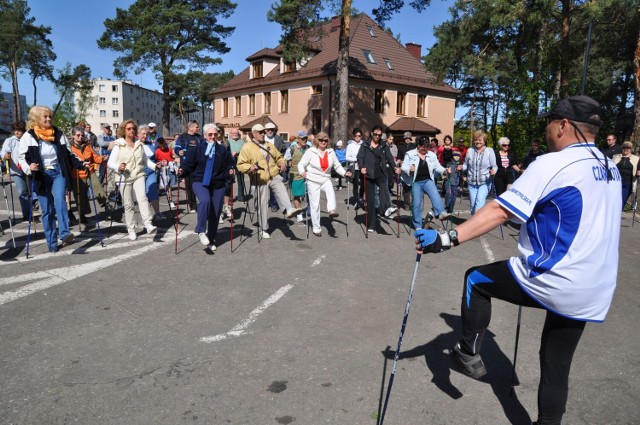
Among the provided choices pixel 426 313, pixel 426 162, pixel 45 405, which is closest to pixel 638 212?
pixel 426 162

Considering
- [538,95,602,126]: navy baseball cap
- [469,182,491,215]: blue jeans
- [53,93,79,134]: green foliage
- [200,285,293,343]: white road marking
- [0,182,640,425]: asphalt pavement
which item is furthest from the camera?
[53,93,79,134]: green foliage

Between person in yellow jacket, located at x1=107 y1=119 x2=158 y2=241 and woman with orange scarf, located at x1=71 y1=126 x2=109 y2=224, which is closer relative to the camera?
person in yellow jacket, located at x1=107 y1=119 x2=158 y2=241

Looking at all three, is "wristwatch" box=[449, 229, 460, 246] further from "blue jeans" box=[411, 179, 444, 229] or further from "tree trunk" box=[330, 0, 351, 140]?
"tree trunk" box=[330, 0, 351, 140]

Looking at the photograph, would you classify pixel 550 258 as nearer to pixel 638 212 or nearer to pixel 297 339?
pixel 297 339

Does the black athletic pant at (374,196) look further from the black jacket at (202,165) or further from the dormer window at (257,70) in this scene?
the dormer window at (257,70)

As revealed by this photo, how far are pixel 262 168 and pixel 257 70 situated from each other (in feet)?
125

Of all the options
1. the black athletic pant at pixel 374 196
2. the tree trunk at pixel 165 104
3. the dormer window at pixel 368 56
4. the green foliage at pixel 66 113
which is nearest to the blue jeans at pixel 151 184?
the black athletic pant at pixel 374 196

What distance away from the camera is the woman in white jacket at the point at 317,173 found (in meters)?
9.12

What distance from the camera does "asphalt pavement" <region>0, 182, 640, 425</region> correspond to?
130 inches

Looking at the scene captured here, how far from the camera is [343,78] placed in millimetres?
21922

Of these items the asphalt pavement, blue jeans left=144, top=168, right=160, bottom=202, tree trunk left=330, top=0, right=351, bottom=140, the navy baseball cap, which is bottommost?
the asphalt pavement

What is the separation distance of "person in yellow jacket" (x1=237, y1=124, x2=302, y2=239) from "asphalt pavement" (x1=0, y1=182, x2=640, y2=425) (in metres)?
1.56

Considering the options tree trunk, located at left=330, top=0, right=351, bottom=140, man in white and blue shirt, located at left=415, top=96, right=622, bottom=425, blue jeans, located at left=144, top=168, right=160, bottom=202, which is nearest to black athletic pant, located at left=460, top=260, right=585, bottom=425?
man in white and blue shirt, located at left=415, top=96, right=622, bottom=425

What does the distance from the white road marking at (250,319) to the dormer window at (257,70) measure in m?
40.5
